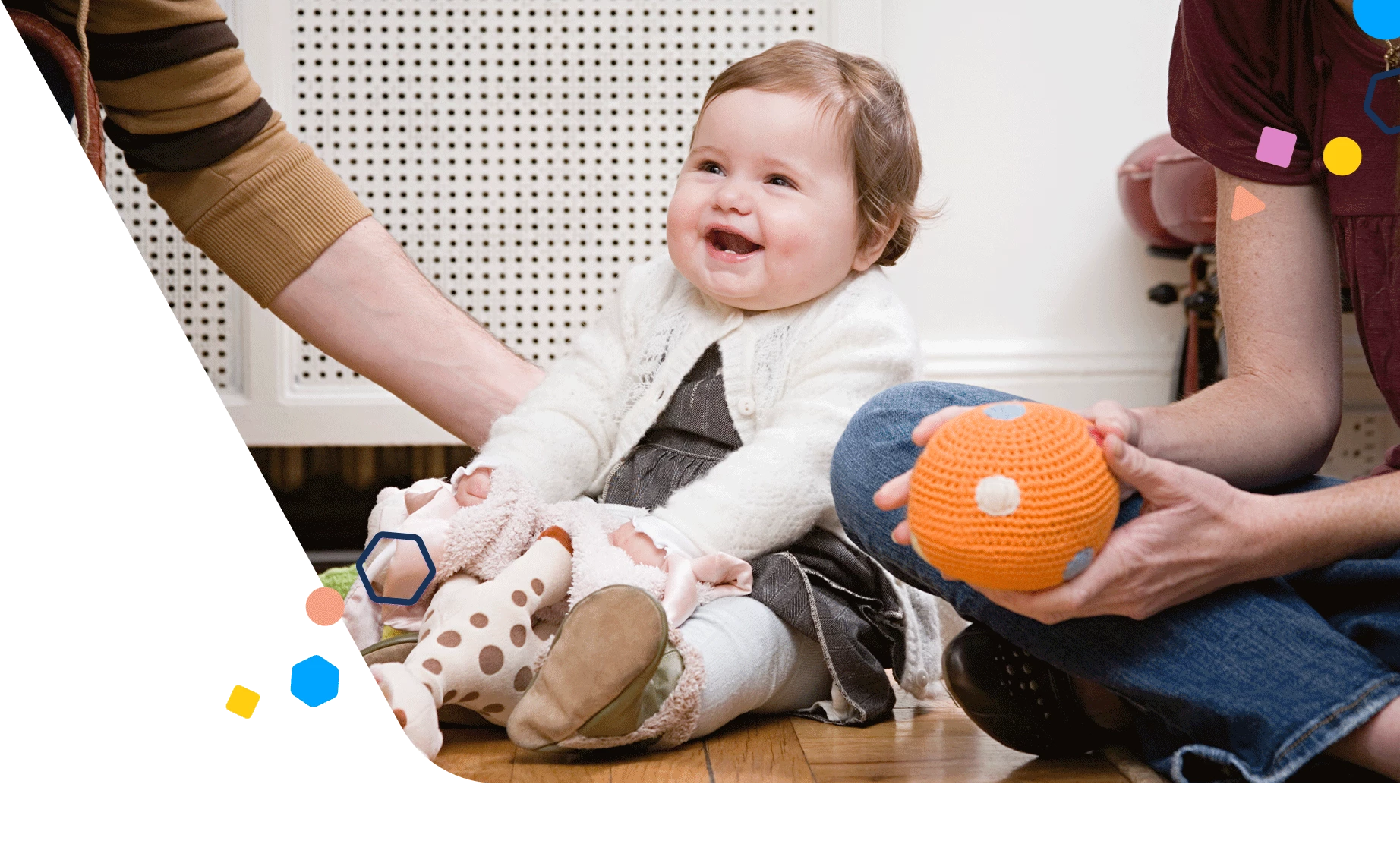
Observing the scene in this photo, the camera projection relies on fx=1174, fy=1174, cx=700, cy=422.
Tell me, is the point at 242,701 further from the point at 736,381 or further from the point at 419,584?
the point at 736,381

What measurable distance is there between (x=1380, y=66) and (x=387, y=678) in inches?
19.3

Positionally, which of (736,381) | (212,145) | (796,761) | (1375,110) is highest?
(1375,110)

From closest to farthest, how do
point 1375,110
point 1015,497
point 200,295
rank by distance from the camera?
point 1015,497 → point 1375,110 → point 200,295

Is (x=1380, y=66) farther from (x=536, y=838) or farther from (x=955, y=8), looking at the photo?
(x=536, y=838)

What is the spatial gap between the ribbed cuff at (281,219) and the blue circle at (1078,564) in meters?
0.47

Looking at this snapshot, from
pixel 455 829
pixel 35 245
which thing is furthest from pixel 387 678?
pixel 35 245

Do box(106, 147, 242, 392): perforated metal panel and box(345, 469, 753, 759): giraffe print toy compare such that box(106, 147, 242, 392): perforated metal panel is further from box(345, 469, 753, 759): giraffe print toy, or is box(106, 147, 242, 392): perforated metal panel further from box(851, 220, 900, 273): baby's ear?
box(851, 220, 900, 273): baby's ear

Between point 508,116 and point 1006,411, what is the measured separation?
1.34ft

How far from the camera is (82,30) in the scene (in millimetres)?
496

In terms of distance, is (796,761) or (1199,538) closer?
(1199,538)

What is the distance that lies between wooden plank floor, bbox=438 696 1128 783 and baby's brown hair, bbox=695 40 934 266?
29 centimetres

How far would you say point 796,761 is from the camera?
21.3 inches

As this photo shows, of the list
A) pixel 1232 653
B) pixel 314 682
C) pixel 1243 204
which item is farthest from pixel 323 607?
pixel 1243 204

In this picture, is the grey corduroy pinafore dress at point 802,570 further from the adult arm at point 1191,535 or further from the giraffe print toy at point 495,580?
the adult arm at point 1191,535
